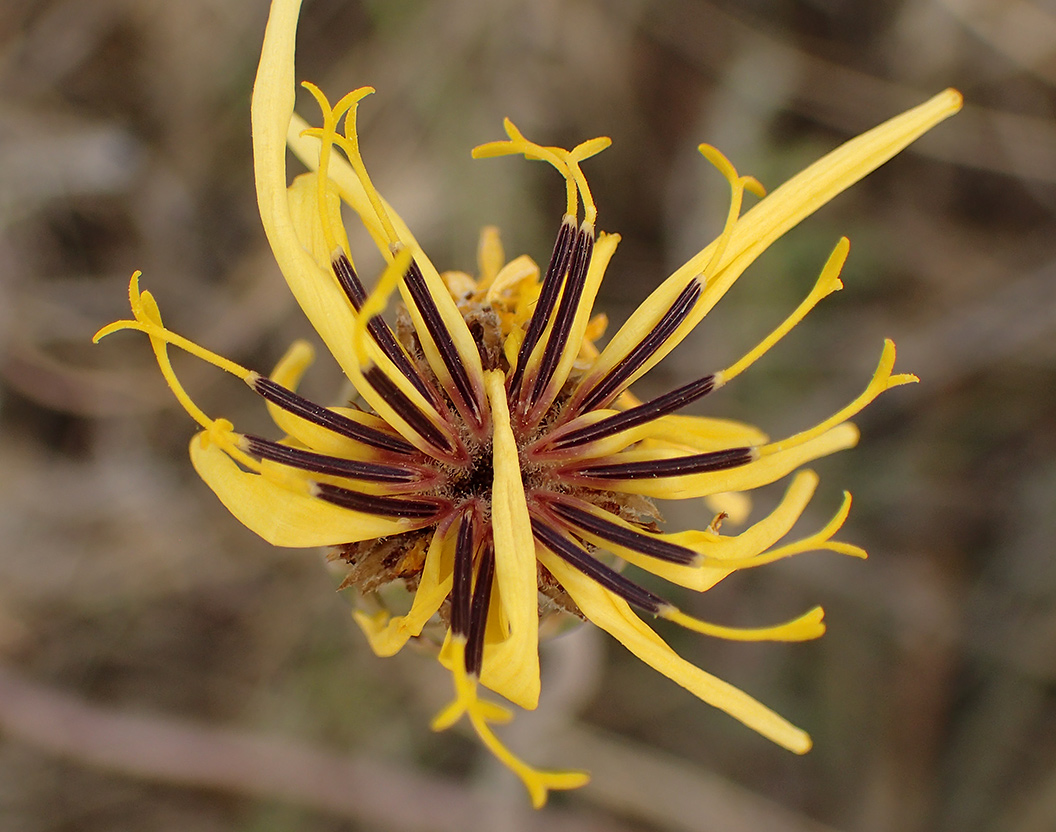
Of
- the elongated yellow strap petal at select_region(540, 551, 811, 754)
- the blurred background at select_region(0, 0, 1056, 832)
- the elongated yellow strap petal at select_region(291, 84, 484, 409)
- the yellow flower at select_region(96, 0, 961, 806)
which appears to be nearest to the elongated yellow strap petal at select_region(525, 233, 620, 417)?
the yellow flower at select_region(96, 0, 961, 806)

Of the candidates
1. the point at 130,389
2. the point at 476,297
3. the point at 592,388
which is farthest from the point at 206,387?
the point at 592,388

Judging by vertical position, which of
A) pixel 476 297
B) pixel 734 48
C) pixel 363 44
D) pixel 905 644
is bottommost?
pixel 905 644

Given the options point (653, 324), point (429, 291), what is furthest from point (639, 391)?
point (429, 291)

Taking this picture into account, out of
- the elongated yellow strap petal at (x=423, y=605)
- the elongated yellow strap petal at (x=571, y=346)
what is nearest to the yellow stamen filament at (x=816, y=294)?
the elongated yellow strap petal at (x=571, y=346)

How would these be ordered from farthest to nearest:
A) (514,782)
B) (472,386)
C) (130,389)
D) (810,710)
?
(810,710), (130,389), (514,782), (472,386)

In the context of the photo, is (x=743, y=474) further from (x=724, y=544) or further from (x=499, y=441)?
(x=499, y=441)

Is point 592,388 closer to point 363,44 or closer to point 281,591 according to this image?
Result: point 281,591
